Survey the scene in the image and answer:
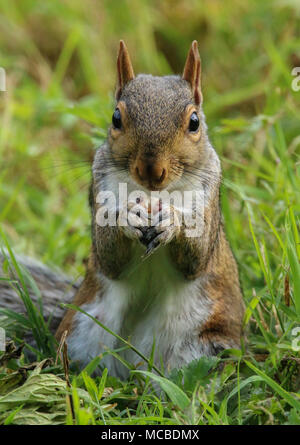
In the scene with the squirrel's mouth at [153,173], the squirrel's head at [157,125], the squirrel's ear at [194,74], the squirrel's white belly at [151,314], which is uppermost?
the squirrel's ear at [194,74]

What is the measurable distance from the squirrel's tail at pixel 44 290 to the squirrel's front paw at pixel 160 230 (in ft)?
1.99

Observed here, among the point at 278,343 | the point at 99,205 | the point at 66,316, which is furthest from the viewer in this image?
the point at 66,316

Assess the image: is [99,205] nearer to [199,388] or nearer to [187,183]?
[187,183]

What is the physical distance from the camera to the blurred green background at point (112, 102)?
10.5 feet

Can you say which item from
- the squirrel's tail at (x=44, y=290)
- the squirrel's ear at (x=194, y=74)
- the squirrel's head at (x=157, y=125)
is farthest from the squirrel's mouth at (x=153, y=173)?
the squirrel's tail at (x=44, y=290)

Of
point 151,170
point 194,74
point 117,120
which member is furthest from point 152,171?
point 194,74

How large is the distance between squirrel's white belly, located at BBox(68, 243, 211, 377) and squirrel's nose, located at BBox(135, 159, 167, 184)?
0.31 meters

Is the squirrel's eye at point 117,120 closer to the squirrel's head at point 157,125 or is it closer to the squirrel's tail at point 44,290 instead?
the squirrel's head at point 157,125

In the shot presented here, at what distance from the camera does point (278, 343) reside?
2.31 metres

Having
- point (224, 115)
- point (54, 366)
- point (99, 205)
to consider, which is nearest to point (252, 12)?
point (224, 115)

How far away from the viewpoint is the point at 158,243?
7.39ft

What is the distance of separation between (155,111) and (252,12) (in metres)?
3.02

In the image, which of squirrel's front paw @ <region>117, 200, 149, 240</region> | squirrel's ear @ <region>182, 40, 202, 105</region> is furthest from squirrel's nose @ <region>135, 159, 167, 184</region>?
squirrel's ear @ <region>182, 40, 202, 105</region>

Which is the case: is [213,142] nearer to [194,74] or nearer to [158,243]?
[194,74]
